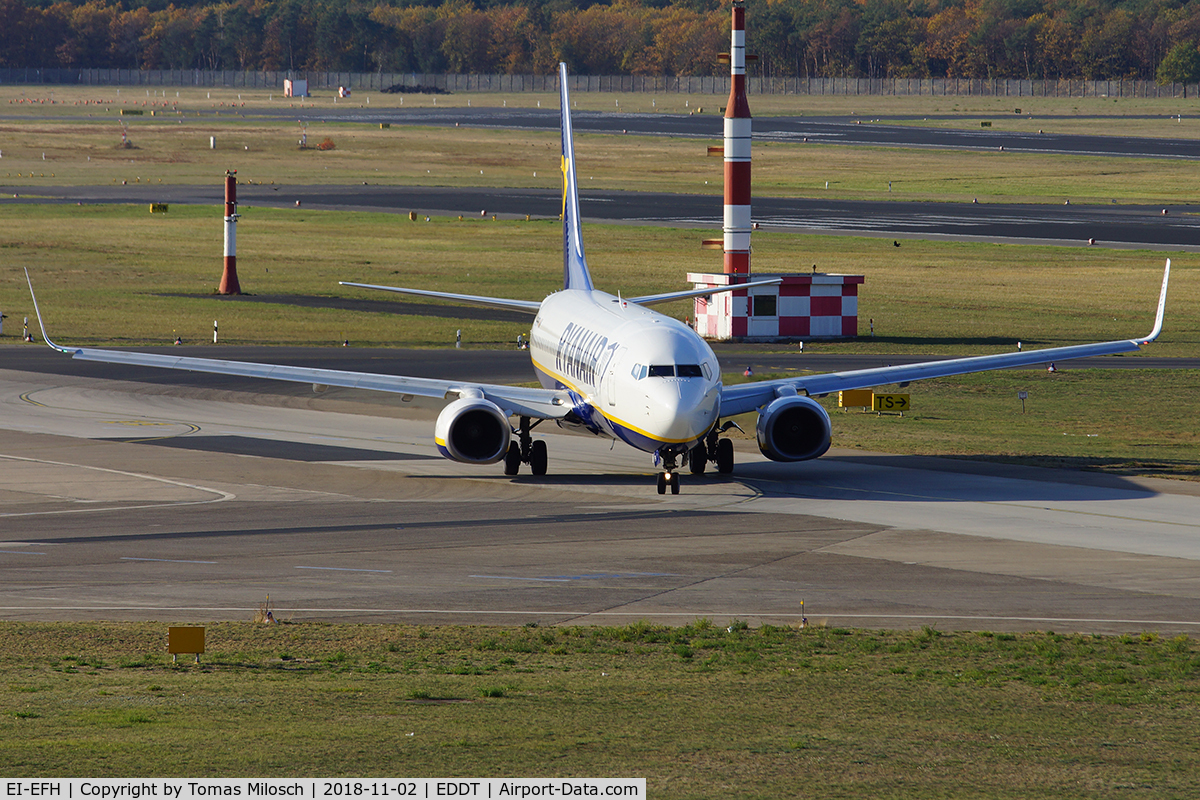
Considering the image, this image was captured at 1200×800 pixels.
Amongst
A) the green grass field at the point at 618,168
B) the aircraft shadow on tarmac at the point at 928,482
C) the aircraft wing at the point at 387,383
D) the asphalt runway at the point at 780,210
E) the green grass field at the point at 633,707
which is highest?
the green grass field at the point at 618,168

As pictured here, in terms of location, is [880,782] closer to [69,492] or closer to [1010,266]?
[69,492]

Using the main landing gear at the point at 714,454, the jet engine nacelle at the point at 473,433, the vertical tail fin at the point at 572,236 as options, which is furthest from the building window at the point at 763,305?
the jet engine nacelle at the point at 473,433

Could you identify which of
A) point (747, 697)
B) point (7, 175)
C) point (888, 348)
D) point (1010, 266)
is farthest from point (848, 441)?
point (7, 175)

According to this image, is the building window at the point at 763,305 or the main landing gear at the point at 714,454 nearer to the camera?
the main landing gear at the point at 714,454

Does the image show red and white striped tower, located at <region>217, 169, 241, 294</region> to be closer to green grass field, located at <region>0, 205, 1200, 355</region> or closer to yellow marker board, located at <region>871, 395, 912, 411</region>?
green grass field, located at <region>0, 205, 1200, 355</region>

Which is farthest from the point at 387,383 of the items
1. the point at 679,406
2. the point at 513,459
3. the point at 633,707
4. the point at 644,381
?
the point at 633,707

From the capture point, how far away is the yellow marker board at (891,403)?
51.7 meters

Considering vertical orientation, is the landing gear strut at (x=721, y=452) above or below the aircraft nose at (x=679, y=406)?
below

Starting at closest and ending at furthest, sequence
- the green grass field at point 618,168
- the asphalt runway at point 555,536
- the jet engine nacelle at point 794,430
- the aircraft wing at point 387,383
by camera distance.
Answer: the asphalt runway at point 555,536 → the jet engine nacelle at point 794,430 → the aircraft wing at point 387,383 → the green grass field at point 618,168

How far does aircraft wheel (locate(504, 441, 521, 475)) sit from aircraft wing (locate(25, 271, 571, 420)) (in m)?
1.21

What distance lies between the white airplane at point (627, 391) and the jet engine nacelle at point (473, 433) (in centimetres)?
3

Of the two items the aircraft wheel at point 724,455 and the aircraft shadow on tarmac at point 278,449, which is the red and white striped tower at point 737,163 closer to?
the aircraft shadow on tarmac at point 278,449

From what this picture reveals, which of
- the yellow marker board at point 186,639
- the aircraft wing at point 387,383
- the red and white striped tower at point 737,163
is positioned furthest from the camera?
the red and white striped tower at point 737,163

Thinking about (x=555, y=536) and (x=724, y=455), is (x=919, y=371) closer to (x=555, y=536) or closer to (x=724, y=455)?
(x=724, y=455)
